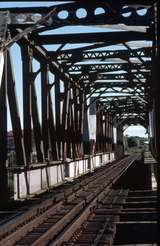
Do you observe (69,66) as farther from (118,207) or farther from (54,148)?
(118,207)

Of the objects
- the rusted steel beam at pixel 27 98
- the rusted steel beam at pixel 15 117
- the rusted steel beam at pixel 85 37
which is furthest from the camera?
the rusted steel beam at pixel 85 37

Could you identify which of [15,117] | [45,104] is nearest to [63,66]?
[45,104]

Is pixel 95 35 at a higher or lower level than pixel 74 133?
higher

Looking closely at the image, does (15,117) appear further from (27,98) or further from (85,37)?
(85,37)

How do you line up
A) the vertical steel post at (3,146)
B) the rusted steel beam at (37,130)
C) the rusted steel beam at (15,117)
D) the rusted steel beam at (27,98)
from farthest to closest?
the rusted steel beam at (37,130)
the rusted steel beam at (27,98)
the rusted steel beam at (15,117)
the vertical steel post at (3,146)

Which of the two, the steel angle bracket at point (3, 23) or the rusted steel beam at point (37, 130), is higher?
the steel angle bracket at point (3, 23)

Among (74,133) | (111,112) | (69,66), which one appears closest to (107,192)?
(69,66)

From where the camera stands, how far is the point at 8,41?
17.6 m

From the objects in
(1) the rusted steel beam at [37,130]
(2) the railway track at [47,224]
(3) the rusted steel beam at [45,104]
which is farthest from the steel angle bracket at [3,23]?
(3) the rusted steel beam at [45,104]

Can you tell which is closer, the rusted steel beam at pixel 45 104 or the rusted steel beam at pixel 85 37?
the rusted steel beam at pixel 85 37

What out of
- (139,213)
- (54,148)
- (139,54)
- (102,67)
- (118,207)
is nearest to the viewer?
(139,213)

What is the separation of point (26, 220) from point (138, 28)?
474 inches

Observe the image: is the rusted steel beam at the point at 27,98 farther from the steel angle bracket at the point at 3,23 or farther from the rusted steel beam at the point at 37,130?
the steel angle bracket at the point at 3,23

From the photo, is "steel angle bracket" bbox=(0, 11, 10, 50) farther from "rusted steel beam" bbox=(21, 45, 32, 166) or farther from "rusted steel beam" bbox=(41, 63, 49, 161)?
"rusted steel beam" bbox=(41, 63, 49, 161)
